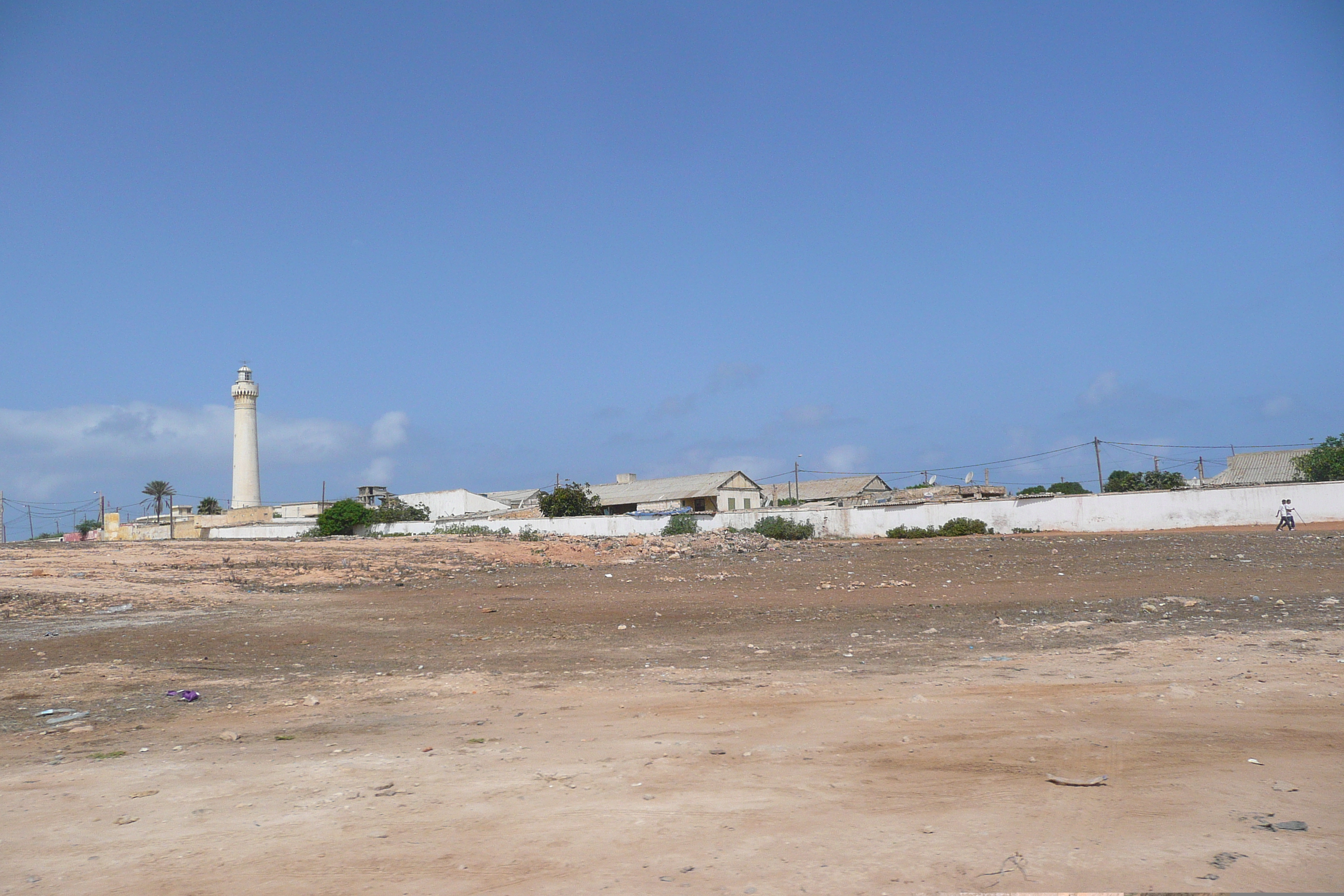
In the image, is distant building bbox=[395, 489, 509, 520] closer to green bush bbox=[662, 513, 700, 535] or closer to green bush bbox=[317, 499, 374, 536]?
green bush bbox=[317, 499, 374, 536]

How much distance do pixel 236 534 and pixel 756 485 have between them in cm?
3405

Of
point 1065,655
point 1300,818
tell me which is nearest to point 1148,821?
point 1300,818

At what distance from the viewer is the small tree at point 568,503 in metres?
49.8

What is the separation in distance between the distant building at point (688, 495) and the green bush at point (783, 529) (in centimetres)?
1544

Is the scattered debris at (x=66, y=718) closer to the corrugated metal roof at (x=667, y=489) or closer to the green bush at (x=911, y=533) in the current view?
the green bush at (x=911, y=533)

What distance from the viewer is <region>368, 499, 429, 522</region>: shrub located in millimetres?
50541

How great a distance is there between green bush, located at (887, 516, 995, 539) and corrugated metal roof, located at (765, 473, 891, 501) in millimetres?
23006

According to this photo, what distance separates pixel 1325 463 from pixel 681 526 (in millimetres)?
34345

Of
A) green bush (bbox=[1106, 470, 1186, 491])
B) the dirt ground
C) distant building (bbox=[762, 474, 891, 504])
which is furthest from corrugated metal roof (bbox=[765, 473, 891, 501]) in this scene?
the dirt ground

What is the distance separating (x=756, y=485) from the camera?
2416 inches

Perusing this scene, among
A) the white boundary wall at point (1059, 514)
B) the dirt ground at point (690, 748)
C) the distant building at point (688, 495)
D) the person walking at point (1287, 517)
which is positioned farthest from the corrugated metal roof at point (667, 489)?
the dirt ground at point (690, 748)

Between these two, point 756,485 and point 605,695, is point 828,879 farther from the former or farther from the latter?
point 756,485

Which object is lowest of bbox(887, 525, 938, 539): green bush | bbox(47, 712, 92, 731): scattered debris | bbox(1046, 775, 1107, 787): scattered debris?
bbox(1046, 775, 1107, 787): scattered debris

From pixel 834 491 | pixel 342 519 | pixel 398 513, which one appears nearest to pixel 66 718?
pixel 342 519
